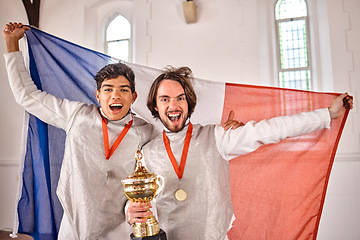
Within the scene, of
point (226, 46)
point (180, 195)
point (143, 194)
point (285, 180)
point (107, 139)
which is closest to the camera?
point (143, 194)

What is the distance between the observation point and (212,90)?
7.15ft

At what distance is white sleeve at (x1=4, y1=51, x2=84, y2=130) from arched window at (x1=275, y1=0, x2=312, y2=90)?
106 inches

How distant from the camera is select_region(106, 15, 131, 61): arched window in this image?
14.6 ft

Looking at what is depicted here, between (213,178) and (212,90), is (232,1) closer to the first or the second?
(212,90)

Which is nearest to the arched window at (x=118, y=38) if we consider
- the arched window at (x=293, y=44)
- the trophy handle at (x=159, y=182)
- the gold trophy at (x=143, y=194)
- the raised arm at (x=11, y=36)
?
the arched window at (x=293, y=44)

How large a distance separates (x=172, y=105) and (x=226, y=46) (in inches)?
82.6

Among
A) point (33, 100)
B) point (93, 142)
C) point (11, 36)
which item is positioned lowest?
point (93, 142)

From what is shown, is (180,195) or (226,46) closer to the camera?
(180,195)

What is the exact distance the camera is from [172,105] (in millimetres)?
1834

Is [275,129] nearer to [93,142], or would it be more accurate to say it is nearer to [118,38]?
[93,142]

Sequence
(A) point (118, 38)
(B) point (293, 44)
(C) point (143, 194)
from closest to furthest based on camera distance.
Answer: (C) point (143, 194) < (B) point (293, 44) < (A) point (118, 38)

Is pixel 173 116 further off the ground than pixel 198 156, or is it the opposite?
A: pixel 173 116

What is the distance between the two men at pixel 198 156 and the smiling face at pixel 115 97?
0.21 metres

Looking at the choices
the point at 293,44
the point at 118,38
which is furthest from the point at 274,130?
the point at 118,38
